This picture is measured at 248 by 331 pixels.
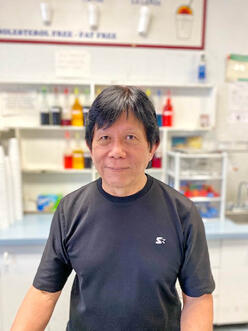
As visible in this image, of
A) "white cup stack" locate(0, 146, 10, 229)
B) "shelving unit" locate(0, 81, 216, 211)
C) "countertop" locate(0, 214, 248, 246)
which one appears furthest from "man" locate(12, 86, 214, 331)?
"shelving unit" locate(0, 81, 216, 211)

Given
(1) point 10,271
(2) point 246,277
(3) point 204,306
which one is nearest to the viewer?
(3) point 204,306

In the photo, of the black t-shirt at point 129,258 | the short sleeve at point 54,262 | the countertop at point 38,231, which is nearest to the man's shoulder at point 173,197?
the black t-shirt at point 129,258

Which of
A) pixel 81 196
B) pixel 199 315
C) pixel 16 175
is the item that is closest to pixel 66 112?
pixel 16 175

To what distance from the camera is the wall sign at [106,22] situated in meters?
1.97

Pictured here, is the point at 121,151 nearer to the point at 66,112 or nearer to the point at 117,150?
the point at 117,150

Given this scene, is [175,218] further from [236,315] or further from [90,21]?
[90,21]

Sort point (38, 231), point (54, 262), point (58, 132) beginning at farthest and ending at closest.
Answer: point (58, 132), point (38, 231), point (54, 262)

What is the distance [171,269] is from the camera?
819mm

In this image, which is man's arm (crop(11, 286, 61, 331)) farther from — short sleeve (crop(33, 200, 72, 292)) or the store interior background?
the store interior background

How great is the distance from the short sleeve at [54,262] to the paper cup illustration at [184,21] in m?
1.82

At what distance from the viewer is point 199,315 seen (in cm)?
81

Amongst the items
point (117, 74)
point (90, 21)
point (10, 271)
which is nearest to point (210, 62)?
point (117, 74)

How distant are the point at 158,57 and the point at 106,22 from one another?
18.7 inches

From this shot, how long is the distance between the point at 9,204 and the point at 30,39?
1233 millimetres
